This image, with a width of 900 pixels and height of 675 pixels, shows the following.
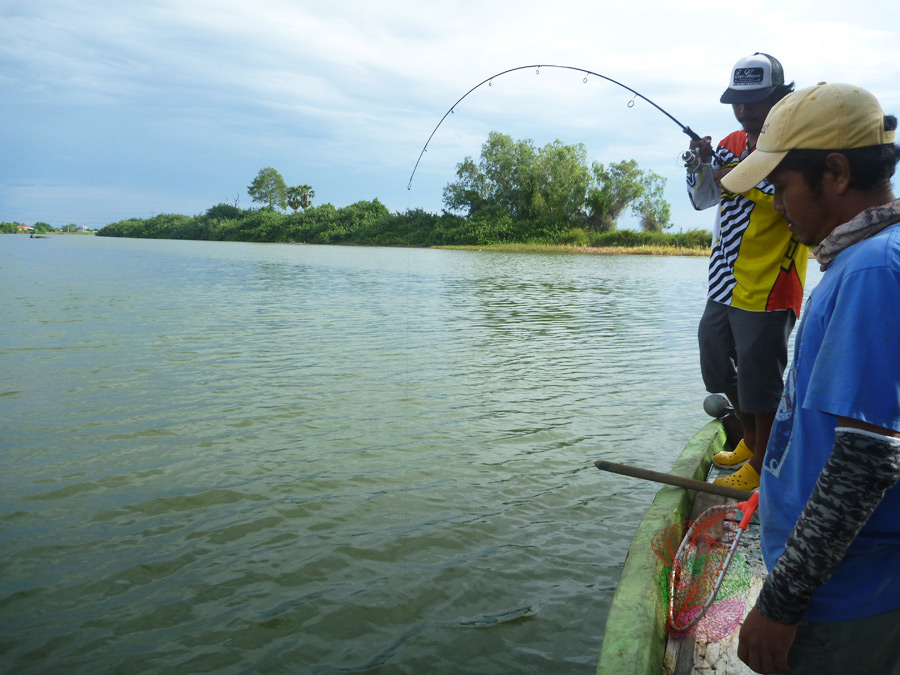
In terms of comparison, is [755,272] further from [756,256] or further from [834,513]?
[834,513]

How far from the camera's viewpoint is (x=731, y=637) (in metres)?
2.40

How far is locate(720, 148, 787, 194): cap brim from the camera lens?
1.47m

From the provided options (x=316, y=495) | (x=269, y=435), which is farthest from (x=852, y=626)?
(x=269, y=435)

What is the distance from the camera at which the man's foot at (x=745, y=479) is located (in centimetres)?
354

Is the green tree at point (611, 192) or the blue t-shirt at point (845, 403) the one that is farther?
the green tree at point (611, 192)

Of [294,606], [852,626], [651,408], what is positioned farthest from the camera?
[651,408]

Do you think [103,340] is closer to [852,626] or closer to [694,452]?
[694,452]

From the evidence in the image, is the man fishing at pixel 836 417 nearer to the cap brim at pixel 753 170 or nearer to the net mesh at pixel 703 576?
the cap brim at pixel 753 170

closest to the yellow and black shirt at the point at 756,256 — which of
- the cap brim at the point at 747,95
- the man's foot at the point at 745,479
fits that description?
the cap brim at the point at 747,95

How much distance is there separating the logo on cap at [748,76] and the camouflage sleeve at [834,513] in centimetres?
270

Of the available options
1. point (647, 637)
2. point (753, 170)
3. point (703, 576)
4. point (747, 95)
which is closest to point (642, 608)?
point (647, 637)

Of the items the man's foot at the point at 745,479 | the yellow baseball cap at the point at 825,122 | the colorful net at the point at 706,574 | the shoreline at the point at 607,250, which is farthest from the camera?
the shoreline at the point at 607,250

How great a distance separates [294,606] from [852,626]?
2.72m

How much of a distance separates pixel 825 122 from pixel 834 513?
2.72 feet
